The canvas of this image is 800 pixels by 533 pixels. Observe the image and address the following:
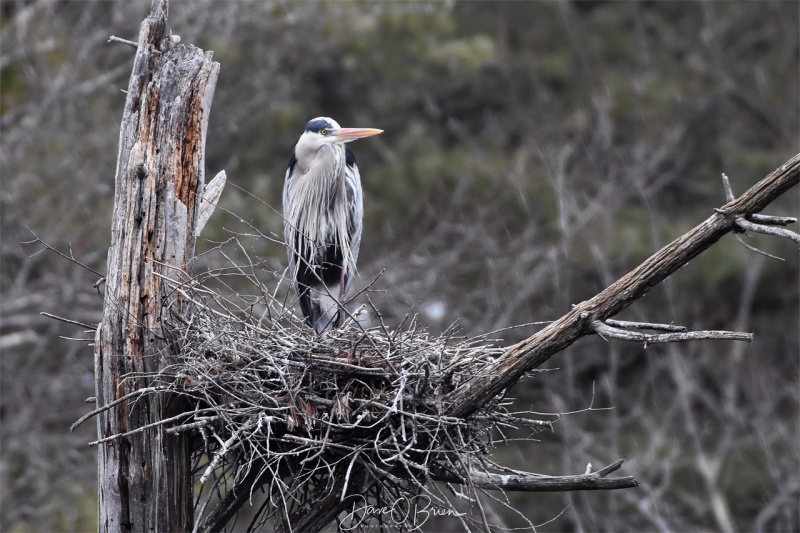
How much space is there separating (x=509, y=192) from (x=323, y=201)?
444 cm

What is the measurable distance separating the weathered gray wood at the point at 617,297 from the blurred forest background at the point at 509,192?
4.41m

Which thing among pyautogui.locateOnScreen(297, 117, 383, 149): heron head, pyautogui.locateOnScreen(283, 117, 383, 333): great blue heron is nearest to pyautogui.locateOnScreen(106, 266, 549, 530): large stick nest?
pyautogui.locateOnScreen(283, 117, 383, 333): great blue heron

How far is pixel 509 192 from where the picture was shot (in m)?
9.91

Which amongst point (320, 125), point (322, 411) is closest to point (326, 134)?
point (320, 125)

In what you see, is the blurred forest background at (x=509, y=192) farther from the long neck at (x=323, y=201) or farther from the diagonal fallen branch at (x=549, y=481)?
the diagonal fallen branch at (x=549, y=481)

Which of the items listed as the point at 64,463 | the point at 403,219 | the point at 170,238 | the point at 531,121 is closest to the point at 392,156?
the point at 403,219

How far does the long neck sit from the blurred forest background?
6.26 ft

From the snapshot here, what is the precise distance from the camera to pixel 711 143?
12.0 m

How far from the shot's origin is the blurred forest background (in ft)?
28.0

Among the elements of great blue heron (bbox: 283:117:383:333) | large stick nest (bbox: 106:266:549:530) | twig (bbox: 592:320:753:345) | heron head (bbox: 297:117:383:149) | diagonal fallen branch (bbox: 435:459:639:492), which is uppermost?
heron head (bbox: 297:117:383:149)

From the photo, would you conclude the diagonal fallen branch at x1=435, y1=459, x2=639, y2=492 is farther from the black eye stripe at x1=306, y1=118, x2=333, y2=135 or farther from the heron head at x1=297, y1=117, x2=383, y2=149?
the black eye stripe at x1=306, y1=118, x2=333, y2=135

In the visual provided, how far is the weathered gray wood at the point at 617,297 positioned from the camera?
280cm

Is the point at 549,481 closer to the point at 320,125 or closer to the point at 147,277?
the point at 147,277

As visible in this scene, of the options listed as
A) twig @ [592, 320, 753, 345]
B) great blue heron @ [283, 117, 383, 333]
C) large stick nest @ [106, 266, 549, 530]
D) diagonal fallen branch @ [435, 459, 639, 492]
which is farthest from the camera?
great blue heron @ [283, 117, 383, 333]
